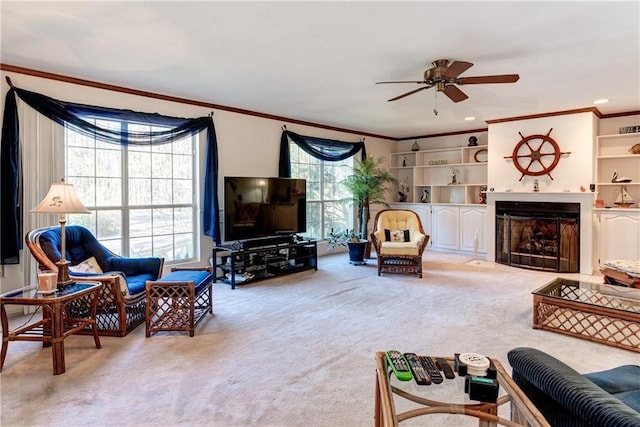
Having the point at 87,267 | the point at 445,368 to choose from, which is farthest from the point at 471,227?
the point at 87,267

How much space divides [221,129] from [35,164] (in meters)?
2.22

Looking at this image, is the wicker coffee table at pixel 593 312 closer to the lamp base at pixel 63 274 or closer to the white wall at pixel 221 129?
the lamp base at pixel 63 274

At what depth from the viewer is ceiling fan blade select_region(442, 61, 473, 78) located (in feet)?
9.73

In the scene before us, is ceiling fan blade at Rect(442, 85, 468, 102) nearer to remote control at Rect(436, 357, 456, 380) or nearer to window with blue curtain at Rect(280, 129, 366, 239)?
remote control at Rect(436, 357, 456, 380)

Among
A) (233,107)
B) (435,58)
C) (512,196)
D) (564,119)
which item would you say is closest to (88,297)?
(233,107)

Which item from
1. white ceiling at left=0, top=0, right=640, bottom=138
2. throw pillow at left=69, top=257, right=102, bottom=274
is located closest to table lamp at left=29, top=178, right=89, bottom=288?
throw pillow at left=69, top=257, right=102, bottom=274

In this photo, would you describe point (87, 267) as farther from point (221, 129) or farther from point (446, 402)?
point (446, 402)

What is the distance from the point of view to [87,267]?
131 inches

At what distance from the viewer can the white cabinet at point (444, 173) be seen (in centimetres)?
727

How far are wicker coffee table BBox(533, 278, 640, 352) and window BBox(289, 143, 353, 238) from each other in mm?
4055

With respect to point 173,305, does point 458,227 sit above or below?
above

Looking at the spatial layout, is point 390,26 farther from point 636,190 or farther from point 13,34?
point 636,190

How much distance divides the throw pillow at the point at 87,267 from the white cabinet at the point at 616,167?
6.71 meters

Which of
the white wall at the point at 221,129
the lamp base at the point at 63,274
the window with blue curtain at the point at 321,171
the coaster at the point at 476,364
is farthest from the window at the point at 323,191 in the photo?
the coaster at the point at 476,364
